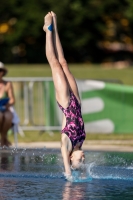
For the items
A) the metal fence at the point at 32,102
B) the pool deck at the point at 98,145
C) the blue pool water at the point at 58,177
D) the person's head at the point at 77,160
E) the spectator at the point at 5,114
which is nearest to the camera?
the blue pool water at the point at 58,177

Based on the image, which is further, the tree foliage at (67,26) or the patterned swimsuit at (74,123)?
the tree foliage at (67,26)

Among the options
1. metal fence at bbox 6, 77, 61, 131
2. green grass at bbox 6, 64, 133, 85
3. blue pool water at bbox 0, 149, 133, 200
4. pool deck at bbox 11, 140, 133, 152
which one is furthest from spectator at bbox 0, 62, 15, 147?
green grass at bbox 6, 64, 133, 85

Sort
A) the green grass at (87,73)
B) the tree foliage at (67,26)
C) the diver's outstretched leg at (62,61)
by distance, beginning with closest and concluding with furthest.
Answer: the diver's outstretched leg at (62,61)
the green grass at (87,73)
the tree foliage at (67,26)

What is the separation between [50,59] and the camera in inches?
366

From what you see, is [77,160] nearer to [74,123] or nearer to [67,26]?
[74,123]

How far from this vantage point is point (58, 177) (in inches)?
345

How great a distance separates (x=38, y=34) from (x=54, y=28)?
28212 mm

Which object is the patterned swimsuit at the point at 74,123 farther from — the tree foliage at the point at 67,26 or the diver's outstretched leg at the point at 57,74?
the tree foliage at the point at 67,26

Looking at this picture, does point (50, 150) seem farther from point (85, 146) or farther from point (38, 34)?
point (38, 34)

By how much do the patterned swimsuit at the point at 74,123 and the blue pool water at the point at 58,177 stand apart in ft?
1.25

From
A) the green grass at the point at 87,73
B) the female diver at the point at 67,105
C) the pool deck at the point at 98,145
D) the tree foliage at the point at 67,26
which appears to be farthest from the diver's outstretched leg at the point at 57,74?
the tree foliage at the point at 67,26

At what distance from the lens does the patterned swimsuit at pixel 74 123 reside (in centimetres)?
867

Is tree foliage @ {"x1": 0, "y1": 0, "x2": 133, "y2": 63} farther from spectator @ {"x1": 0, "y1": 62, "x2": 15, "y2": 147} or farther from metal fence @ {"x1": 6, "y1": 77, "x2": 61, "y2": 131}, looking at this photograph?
spectator @ {"x1": 0, "y1": 62, "x2": 15, "y2": 147}

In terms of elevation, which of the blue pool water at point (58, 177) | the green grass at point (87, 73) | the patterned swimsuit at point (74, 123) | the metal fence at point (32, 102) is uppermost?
the green grass at point (87, 73)
